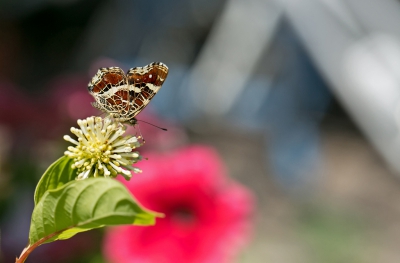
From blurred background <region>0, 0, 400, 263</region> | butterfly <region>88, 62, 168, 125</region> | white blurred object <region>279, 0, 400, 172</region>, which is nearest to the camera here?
butterfly <region>88, 62, 168, 125</region>

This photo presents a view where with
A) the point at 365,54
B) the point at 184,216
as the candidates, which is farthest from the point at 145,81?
the point at 365,54

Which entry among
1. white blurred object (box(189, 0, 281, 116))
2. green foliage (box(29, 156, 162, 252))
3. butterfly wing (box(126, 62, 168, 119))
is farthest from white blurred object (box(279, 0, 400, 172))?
green foliage (box(29, 156, 162, 252))

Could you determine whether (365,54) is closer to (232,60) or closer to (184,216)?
(232,60)

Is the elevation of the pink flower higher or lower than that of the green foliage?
higher

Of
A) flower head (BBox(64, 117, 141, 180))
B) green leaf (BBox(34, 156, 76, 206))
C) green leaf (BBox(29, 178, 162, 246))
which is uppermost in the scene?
flower head (BBox(64, 117, 141, 180))

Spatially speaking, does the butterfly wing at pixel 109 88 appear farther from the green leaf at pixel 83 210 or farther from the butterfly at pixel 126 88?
the green leaf at pixel 83 210

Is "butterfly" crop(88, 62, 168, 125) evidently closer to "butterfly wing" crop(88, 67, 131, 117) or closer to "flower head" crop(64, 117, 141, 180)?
"butterfly wing" crop(88, 67, 131, 117)

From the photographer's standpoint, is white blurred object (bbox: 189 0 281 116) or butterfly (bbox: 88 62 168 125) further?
white blurred object (bbox: 189 0 281 116)
